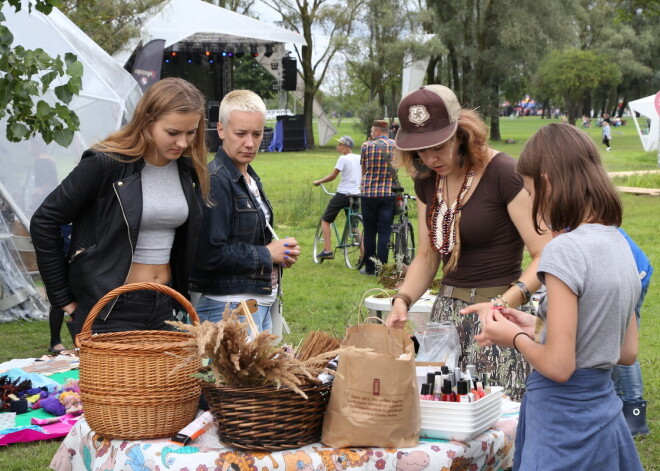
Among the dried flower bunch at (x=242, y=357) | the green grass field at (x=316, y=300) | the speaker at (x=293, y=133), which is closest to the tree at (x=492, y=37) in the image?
the speaker at (x=293, y=133)

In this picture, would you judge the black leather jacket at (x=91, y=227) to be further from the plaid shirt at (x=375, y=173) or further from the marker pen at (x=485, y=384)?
the plaid shirt at (x=375, y=173)

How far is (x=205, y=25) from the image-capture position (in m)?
31.0

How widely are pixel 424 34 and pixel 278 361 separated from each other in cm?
3858

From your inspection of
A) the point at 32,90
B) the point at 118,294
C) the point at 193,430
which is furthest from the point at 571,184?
the point at 32,90

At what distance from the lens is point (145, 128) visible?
10.8 feet

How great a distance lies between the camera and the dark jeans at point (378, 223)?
10.7m

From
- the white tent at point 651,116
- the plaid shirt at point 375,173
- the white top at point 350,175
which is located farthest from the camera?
the white tent at point 651,116

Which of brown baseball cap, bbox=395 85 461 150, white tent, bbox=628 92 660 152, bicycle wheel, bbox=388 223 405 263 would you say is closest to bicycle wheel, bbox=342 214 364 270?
bicycle wheel, bbox=388 223 405 263

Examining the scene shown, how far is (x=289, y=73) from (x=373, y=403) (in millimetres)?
33514

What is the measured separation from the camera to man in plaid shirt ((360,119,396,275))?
1054 centimetres

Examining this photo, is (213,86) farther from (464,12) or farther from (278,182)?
(278,182)

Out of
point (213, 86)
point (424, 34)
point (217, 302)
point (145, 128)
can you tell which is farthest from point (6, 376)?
point (424, 34)

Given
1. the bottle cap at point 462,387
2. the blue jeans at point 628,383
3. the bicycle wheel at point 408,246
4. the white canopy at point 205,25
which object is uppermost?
the white canopy at point 205,25

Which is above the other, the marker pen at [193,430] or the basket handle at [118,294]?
the basket handle at [118,294]
